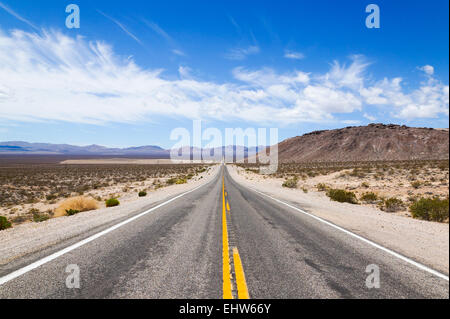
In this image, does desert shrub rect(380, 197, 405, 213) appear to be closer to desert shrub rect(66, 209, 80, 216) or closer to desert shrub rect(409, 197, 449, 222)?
desert shrub rect(409, 197, 449, 222)

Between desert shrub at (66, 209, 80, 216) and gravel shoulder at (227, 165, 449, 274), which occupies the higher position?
gravel shoulder at (227, 165, 449, 274)

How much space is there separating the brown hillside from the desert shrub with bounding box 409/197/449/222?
94.2 m

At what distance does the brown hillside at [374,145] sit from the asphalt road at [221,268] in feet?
336

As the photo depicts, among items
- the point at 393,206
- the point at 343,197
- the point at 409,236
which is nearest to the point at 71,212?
the point at 409,236

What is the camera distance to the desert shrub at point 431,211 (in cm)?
990

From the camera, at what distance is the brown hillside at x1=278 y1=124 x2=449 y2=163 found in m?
92.1

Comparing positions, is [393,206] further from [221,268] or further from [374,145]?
[374,145]

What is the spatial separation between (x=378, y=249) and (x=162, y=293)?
201 inches

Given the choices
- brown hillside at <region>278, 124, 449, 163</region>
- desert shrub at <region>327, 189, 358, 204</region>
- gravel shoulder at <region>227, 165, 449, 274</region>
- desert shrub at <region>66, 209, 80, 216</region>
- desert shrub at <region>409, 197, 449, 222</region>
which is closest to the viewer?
gravel shoulder at <region>227, 165, 449, 274</region>

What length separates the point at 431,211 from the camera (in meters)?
10.2

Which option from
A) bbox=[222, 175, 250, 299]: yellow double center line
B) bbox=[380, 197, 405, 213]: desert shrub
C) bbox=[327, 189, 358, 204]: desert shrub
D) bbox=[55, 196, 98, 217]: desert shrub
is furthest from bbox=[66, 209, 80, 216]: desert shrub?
bbox=[380, 197, 405, 213]: desert shrub

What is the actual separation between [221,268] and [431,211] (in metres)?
10.6

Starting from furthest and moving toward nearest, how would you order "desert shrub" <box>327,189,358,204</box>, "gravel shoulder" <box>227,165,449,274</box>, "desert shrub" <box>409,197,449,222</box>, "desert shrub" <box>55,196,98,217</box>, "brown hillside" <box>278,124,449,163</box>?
"brown hillside" <box>278,124,449,163</box> < "desert shrub" <box>327,189,358,204</box> < "desert shrub" <box>55,196,98,217</box> < "desert shrub" <box>409,197,449,222</box> < "gravel shoulder" <box>227,165,449,274</box>
